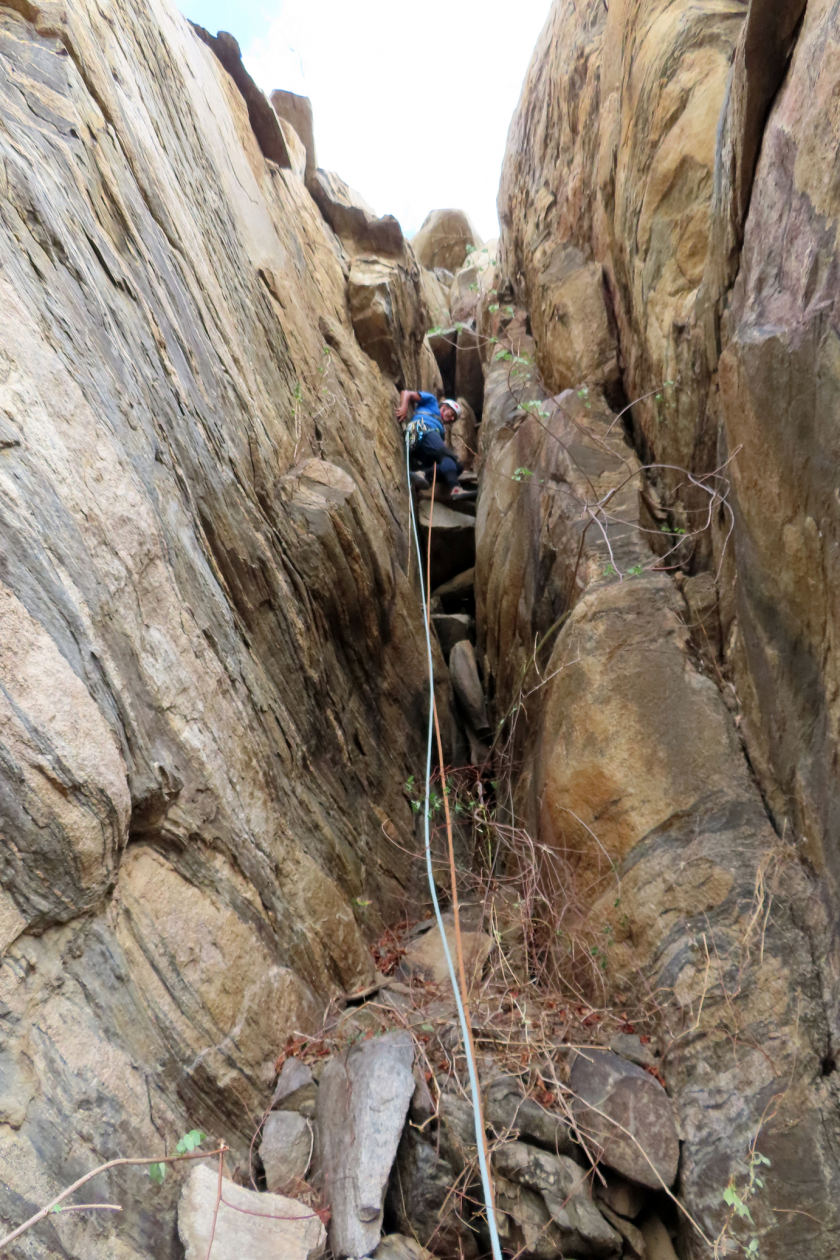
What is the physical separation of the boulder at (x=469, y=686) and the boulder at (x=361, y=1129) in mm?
3880

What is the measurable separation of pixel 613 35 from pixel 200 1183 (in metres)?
8.39

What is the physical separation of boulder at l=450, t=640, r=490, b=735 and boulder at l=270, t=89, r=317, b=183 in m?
8.75

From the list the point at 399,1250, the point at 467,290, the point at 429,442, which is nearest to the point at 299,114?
the point at 467,290

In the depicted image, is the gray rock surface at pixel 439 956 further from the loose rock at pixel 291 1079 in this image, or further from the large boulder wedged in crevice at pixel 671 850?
→ the loose rock at pixel 291 1079

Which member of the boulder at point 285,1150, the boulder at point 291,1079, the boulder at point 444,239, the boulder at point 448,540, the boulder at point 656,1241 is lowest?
the boulder at point 656,1241

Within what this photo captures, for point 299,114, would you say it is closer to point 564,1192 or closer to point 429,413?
point 429,413

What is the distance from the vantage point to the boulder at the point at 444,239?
18.2 meters

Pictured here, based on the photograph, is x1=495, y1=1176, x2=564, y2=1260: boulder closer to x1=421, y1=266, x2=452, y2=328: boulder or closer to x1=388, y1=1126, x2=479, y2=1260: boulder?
x1=388, y1=1126, x2=479, y2=1260: boulder

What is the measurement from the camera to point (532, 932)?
14.8ft

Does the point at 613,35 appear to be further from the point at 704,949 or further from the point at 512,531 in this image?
the point at 704,949

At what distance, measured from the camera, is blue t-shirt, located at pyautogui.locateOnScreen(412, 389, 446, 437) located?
29.0 ft

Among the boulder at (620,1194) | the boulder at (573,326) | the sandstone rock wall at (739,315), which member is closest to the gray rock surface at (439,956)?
the boulder at (620,1194)

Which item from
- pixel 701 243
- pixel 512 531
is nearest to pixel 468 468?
pixel 512 531

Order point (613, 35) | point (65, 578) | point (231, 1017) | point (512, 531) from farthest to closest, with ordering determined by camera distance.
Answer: point (512, 531), point (613, 35), point (231, 1017), point (65, 578)
